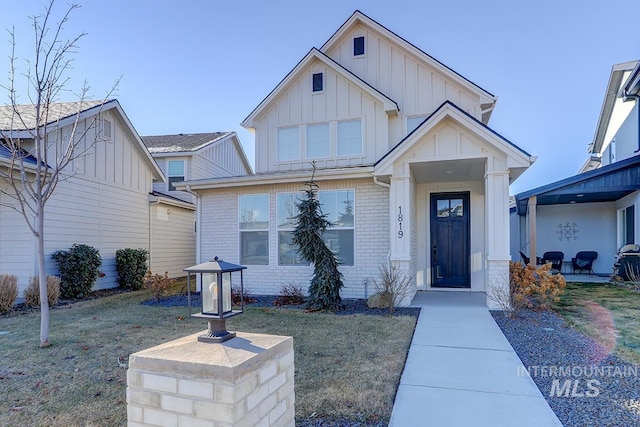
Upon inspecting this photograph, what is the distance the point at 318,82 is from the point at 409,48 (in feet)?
9.18

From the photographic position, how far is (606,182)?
11.2 metres

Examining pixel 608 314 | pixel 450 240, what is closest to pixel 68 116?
pixel 450 240

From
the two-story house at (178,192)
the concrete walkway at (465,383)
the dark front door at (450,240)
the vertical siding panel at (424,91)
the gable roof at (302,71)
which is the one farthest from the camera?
the two-story house at (178,192)

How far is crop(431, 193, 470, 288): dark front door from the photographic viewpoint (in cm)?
977

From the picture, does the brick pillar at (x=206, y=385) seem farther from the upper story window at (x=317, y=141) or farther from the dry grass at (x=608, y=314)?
the upper story window at (x=317, y=141)

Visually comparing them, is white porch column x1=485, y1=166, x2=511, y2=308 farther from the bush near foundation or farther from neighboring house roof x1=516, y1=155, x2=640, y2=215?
neighboring house roof x1=516, y1=155, x2=640, y2=215

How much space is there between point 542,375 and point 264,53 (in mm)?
13237

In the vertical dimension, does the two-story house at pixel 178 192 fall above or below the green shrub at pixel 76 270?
above

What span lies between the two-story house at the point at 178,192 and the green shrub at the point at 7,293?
563 centimetres

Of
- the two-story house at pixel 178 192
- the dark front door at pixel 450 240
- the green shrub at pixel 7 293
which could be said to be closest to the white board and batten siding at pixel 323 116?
the dark front door at pixel 450 240

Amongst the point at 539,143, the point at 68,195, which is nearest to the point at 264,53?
the point at 68,195

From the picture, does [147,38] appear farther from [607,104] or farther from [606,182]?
[607,104]

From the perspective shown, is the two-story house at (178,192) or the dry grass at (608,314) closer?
the dry grass at (608,314)

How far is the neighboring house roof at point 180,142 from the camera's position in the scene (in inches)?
646
